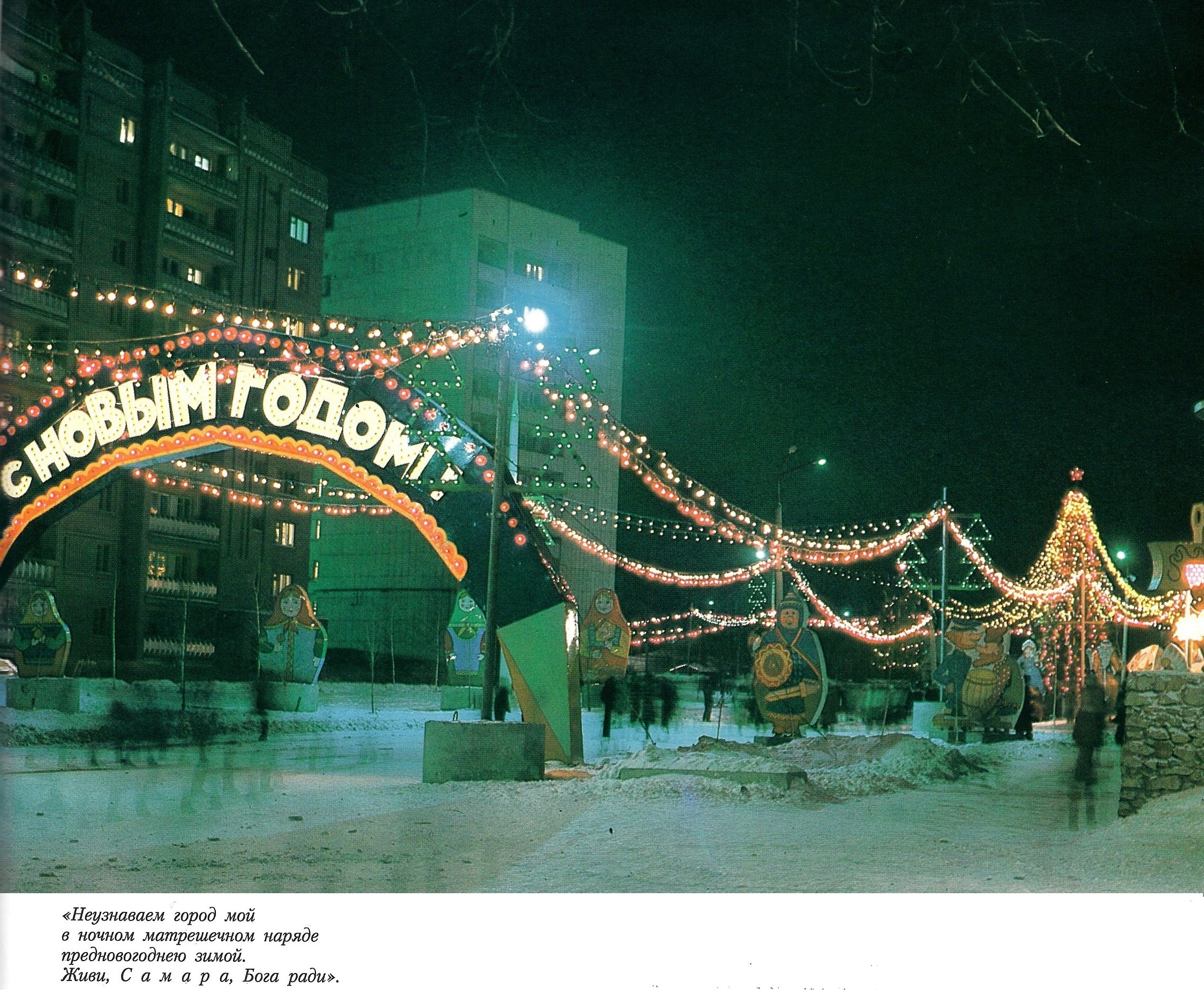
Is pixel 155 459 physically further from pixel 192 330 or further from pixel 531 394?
pixel 531 394

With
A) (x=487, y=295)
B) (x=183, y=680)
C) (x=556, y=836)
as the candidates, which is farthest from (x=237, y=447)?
(x=487, y=295)

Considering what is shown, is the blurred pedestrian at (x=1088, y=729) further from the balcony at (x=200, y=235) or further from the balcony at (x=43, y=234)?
the balcony at (x=200, y=235)

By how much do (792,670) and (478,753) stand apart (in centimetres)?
875

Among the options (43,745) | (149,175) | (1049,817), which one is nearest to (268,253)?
(149,175)

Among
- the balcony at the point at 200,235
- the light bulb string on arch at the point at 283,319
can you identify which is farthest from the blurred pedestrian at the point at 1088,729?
the balcony at the point at 200,235

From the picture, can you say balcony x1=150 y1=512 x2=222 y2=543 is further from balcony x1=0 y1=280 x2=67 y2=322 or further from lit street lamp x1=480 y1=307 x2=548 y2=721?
lit street lamp x1=480 y1=307 x2=548 y2=721

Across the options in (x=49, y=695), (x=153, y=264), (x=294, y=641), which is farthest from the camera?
(x=153, y=264)

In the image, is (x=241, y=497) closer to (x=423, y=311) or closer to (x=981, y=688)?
(x=981, y=688)

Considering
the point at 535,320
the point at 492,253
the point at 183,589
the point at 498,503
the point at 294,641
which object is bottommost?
the point at 294,641

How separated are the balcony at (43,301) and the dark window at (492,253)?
18.6 m

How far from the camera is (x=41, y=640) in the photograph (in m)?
25.5

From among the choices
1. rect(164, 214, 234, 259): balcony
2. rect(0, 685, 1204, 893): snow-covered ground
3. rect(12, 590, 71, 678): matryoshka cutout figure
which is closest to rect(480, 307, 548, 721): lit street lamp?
rect(0, 685, 1204, 893): snow-covered ground

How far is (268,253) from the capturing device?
4766cm

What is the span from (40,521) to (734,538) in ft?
47.0
